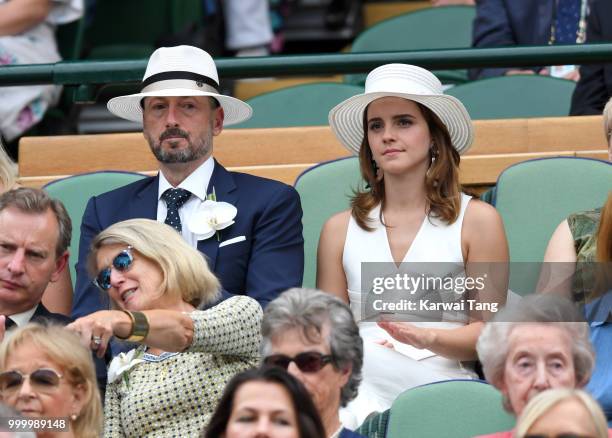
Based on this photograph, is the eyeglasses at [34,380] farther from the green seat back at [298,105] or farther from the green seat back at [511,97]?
the green seat back at [511,97]

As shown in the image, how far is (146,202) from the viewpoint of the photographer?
18.5 ft

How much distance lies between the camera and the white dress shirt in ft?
18.4

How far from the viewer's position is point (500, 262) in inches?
211

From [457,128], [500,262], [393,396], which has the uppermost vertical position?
[457,128]

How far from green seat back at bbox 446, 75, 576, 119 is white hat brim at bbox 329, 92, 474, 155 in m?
1.22

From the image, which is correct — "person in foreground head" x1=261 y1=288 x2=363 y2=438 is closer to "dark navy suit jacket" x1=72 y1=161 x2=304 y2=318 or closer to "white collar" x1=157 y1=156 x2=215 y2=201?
"dark navy suit jacket" x1=72 y1=161 x2=304 y2=318

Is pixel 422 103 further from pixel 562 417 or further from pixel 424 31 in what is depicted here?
pixel 424 31

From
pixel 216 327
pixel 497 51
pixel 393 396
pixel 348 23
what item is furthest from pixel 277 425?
pixel 348 23

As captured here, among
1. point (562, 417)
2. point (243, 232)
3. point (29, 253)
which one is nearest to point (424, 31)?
point (243, 232)

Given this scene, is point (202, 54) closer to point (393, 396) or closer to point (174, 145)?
point (174, 145)

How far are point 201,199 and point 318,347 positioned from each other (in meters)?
1.38

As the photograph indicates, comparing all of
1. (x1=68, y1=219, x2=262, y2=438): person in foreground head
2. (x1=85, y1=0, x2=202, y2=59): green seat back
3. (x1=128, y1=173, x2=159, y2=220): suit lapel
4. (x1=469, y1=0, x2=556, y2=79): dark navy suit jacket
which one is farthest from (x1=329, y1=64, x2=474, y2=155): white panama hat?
(x1=85, y1=0, x2=202, y2=59): green seat back

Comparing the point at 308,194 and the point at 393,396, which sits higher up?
the point at 308,194

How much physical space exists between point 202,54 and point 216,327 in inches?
62.9
